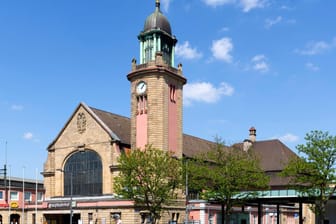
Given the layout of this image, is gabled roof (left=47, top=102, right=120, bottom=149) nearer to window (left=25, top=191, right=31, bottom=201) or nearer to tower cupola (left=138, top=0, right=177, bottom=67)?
tower cupola (left=138, top=0, right=177, bottom=67)

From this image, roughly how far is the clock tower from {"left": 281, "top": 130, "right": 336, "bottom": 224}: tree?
20.2 metres

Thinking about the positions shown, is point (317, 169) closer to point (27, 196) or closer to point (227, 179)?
point (227, 179)

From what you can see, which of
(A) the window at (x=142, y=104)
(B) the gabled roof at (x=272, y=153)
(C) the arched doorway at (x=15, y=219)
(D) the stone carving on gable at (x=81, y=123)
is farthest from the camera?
(B) the gabled roof at (x=272, y=153)

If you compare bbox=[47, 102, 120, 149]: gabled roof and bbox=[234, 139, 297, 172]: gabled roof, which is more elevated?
bbox=[47, 102, 120, 149]: gabled roof

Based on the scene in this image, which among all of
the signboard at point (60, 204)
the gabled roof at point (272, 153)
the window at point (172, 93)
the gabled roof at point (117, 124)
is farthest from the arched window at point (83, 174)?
the gabled roof at point (272, 153)

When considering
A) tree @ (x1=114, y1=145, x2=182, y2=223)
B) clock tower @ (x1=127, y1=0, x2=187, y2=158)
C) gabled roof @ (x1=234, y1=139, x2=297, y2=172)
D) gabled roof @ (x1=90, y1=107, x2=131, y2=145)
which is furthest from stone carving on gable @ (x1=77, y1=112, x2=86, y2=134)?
gabled roof @ (x1=234, y1=139, x2=297, y2=172)

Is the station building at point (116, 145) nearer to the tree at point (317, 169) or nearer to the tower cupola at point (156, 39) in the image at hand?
the tower cupola at point (156, 39)

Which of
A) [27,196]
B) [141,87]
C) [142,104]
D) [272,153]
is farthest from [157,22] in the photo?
[27,196]

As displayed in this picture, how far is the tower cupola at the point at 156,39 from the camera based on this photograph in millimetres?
69875

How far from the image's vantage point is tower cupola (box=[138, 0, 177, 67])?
6988 centimetres

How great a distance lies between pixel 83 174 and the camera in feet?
246

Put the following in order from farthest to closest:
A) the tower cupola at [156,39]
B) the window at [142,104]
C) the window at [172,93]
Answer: the window at [172,93] < the tower cupola at [156,39] < the window at [142,104]

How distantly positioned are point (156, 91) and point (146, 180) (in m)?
16.2

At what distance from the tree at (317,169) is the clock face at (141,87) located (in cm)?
2502
